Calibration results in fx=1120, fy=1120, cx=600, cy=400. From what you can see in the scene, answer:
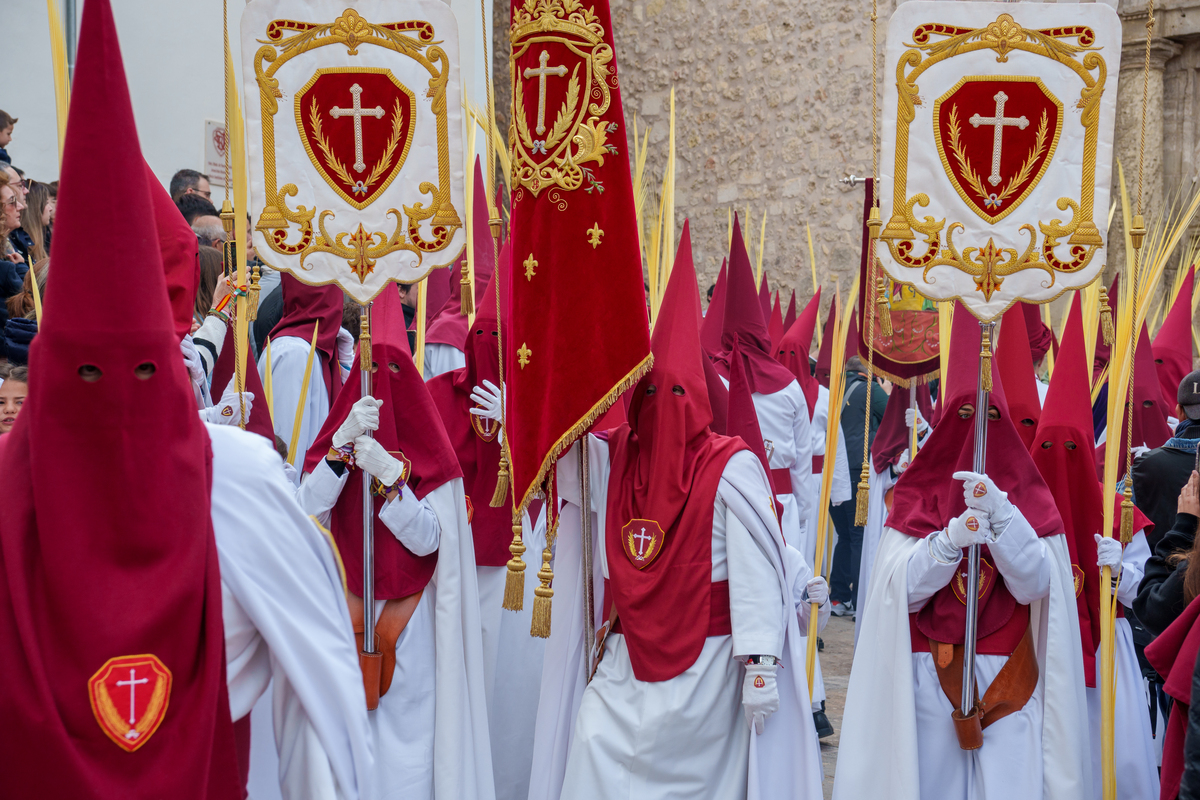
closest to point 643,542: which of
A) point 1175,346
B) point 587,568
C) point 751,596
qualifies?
point 587,568

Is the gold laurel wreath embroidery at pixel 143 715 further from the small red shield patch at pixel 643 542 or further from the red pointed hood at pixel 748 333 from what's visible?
the red pointed hood at pixel 748 333

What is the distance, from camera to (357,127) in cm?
338

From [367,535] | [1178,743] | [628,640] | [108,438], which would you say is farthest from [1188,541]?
[108,438]

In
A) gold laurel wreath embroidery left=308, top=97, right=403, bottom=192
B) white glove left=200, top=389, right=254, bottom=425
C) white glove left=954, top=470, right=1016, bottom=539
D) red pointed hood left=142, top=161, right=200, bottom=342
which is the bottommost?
white glove left=954, top=470, right=1016, bottom=539

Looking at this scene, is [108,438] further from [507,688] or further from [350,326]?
[350,326]

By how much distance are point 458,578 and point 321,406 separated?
1.58 meters

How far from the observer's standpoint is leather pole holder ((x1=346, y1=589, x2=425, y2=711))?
3.51m

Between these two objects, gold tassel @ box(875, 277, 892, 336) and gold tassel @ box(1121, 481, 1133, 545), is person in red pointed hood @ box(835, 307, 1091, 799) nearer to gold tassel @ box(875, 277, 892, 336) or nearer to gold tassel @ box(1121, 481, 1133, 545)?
gold tassel @ box(1121, 481, 1133, 545)

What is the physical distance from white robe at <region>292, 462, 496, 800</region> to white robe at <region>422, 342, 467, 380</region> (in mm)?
1768

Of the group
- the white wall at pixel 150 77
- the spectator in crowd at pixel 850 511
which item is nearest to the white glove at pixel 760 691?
the spectator in crowd at pixel 850 511

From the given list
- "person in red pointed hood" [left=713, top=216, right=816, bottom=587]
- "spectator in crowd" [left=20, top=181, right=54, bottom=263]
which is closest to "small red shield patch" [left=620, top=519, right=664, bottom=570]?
"spectator in crowd" [left=20, top=181, right=54, bottom=263]

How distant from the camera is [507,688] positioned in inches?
174

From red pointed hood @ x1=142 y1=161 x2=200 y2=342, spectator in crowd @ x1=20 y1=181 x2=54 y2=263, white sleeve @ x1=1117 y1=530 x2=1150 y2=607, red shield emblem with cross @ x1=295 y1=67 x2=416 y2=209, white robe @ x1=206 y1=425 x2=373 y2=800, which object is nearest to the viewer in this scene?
white robe @ x1=206 y1=425 x2=373 y2=800

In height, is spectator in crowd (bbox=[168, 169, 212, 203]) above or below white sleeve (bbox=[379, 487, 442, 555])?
above
